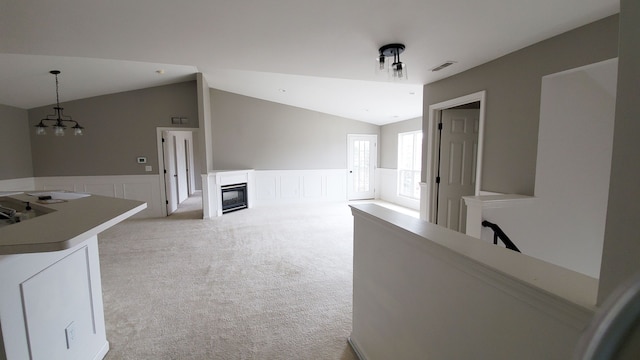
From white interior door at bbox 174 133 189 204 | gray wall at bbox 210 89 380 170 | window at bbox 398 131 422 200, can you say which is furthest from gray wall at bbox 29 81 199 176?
window at bbox 398 131 422 200

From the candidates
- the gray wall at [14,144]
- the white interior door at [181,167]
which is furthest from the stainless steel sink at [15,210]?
the white interior door at [181,167]

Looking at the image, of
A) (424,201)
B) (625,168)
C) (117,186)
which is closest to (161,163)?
(117,186)

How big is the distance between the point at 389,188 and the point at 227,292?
5.74 meters

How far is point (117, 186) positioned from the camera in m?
5.66

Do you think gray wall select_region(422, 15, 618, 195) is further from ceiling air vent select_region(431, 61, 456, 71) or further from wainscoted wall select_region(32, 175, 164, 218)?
wainscoted wall select_region(32, 175, 164, 218)

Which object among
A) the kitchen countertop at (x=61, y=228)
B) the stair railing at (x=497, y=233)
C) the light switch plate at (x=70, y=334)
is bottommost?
the light switch plate at (x=70, y=334)

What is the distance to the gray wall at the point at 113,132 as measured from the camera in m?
5.38

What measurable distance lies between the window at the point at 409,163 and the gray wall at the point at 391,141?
0.44ft

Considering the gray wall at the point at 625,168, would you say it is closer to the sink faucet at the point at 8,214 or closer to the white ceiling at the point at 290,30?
the white ceiling at the point at 290,30

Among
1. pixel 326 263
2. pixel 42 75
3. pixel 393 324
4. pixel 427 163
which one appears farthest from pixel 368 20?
pixel 42 75

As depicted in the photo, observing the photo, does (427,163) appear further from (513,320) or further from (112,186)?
(112,186)

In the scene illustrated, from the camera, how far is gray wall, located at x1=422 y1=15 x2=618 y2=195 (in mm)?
1979

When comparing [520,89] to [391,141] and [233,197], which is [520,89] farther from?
[233,197]

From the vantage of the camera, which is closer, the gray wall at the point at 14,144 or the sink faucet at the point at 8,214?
the sink faucet at the point at 8,214
